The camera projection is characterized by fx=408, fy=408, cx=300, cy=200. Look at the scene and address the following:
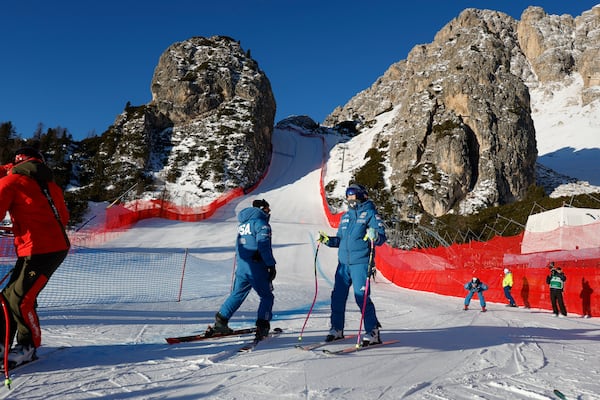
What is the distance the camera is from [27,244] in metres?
3.42

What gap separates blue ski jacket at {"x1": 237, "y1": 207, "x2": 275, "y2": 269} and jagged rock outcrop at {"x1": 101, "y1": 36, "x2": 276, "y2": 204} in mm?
36626

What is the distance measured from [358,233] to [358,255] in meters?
0.26

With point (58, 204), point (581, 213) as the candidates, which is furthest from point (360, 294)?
point (581, 213)

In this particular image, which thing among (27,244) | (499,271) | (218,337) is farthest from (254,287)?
(499,271)

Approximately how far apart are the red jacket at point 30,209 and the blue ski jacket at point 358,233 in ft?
9.76

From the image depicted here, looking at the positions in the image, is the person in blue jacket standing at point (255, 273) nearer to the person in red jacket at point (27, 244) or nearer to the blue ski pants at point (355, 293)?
the blue ski pants at point (355, 293)

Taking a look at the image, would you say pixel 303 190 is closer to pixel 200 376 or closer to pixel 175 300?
pixel 175 300

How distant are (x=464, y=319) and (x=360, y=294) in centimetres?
443

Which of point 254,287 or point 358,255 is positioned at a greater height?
point 358,255

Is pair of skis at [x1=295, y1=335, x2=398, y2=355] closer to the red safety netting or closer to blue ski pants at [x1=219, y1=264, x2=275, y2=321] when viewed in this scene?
blue ski pants at [x1=219, y1=264, x2=275, y2=321]

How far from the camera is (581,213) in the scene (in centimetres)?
2345

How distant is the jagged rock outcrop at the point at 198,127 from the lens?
45000 millimetres

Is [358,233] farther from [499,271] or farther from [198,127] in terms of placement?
[198,127]

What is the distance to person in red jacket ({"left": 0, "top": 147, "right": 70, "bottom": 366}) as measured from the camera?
335 cm
